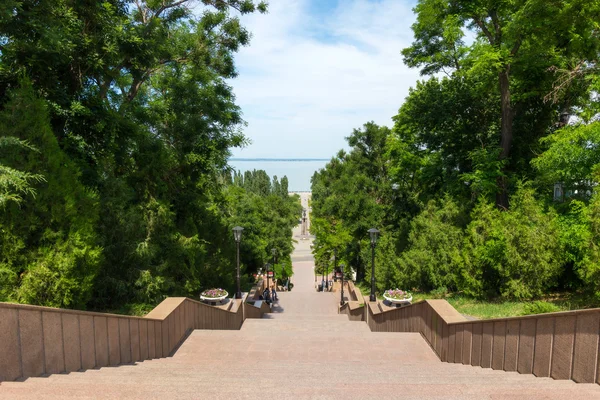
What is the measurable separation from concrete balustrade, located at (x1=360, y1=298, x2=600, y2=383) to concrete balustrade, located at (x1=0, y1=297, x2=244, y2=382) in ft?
16.5

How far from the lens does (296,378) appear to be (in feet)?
15.2

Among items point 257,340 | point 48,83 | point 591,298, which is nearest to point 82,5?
point 48,83

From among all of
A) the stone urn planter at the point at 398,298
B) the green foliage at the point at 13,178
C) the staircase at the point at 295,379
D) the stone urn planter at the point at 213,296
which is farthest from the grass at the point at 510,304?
the green foliage at the point at 13,178

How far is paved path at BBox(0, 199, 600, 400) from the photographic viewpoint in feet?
11.9

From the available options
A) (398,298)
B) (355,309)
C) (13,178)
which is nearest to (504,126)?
(398,298)

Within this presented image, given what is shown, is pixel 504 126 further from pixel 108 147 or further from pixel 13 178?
pixel 13 178

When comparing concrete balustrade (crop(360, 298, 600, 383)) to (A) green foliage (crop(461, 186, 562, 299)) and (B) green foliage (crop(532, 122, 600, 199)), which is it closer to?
(A) green foliage (crop(461, 186, 562, 299))

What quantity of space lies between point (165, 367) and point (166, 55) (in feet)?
40.9

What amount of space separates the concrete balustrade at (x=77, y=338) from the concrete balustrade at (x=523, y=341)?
5.03m

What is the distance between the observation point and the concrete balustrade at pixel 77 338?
162 inches

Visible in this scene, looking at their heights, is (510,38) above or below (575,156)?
above

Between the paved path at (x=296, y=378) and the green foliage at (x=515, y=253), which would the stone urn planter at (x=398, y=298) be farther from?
the green foliage at (x=515, y=253)

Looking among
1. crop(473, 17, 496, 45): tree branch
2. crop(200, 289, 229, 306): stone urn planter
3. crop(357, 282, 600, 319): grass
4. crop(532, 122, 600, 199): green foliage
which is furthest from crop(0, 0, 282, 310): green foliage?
crop(532, 122, 600, 199): green foliage

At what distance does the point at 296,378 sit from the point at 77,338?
275 cm
